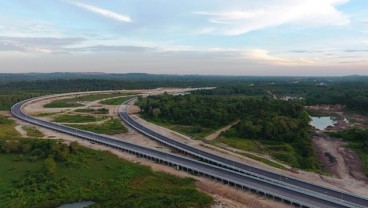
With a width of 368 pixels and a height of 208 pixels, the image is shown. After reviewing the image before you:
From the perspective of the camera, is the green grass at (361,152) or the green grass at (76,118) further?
the green grass at (76,118)

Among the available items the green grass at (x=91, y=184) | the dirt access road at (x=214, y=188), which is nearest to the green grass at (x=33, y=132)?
the dirt access road at (x=214, y=188)

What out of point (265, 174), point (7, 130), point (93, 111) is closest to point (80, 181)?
point (265, 174)

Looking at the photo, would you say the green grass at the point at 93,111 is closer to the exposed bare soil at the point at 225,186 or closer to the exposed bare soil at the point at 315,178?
the exposed bare soil at the point at 225,186

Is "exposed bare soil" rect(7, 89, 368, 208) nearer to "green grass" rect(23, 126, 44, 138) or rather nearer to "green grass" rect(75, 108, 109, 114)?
"green grass" rect(23, 126, 44, 138)

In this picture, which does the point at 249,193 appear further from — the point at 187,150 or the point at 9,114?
the point at 9,114

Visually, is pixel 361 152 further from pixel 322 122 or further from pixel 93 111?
pixel 93 111
